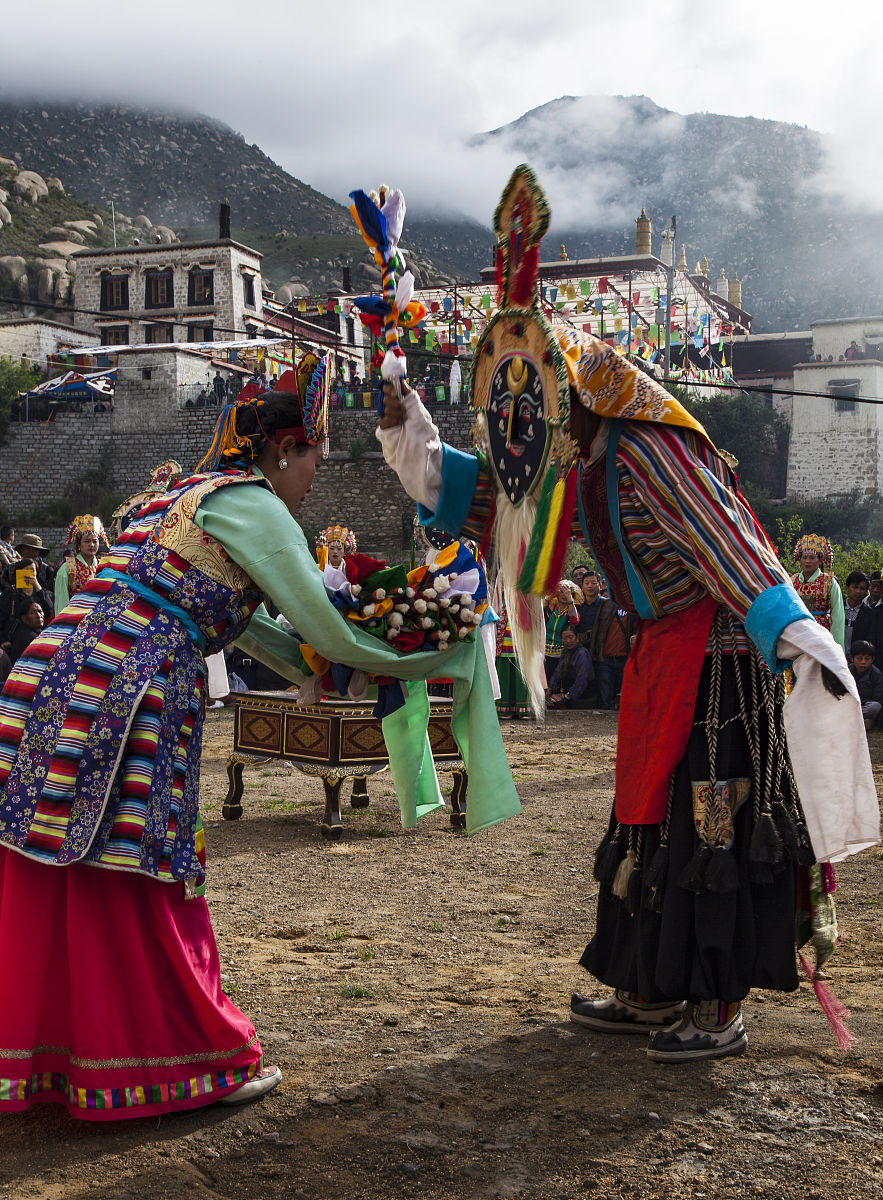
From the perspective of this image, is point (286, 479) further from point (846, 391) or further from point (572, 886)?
point (846, 391)

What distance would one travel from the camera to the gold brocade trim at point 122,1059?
9.07 ft

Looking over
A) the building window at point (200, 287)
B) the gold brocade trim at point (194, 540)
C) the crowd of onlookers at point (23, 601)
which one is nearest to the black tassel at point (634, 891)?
the gold brocade trim at point (194, 540)

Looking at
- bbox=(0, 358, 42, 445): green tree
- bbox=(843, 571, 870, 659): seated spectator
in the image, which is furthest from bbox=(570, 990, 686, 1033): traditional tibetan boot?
bbox=(0, 358, 42, 445): green tree

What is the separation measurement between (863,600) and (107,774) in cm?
1148

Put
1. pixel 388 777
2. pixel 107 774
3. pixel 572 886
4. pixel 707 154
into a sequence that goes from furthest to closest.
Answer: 1. pixel 707 154
2. pixel 388 777
3. pixel 572 886
4. pixel 107 774

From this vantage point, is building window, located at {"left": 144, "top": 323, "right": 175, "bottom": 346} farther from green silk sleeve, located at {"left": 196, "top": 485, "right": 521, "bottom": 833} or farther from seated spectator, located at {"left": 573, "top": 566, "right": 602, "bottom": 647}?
green silk sleeve, located at {"left": 196, "top": 485, "right": 521, "bottom": 833}

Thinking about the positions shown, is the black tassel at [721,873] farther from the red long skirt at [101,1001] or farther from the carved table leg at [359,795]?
Result: the carved table leg at [359,795]

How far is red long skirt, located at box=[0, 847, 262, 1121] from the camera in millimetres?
2771

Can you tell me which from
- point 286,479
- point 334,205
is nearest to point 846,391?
point 286,479

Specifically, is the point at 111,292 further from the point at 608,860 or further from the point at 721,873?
the point at 721,873

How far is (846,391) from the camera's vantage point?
3525cm

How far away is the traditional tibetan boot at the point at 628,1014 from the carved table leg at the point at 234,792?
4.22 m

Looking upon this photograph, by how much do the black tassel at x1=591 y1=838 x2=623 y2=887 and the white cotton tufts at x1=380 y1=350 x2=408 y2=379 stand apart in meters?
1.61

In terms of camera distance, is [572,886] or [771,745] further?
[572,886]
